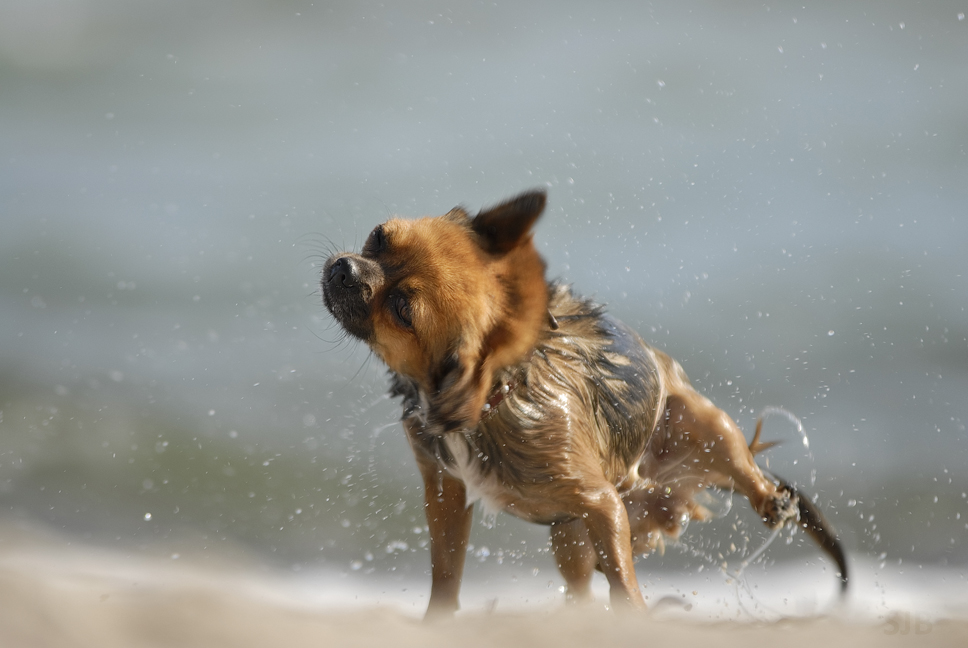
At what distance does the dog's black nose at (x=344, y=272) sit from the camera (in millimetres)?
3201

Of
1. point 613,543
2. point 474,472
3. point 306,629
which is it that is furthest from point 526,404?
point 306,629

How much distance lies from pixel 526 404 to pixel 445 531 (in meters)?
0.77

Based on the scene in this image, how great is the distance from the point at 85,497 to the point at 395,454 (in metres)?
2.25

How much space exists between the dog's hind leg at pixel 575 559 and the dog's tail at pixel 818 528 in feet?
3.74

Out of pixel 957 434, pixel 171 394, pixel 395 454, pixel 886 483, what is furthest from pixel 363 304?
pixel 957 434

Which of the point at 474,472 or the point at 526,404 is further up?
the point at 526,404

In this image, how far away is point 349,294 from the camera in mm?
3250

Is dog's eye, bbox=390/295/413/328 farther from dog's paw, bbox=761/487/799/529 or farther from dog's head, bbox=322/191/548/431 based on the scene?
dog's paw, bbox=761/487/799/529

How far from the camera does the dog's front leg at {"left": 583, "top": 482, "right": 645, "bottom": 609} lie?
11.1 ft

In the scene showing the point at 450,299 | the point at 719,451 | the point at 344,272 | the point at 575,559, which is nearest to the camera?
the point at 450,299

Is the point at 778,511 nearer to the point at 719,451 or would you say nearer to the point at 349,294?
the point at 719,451

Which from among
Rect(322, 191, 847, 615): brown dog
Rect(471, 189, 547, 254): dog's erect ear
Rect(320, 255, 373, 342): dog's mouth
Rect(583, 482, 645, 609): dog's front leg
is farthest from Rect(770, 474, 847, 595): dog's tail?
Rect(320, 255, 373, 342): dog's mouth

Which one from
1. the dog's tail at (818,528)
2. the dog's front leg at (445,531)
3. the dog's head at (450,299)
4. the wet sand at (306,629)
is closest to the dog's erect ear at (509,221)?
the dog's head at (450,299)

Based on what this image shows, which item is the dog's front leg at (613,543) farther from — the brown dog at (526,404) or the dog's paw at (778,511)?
the dog's paw at (778,511)
